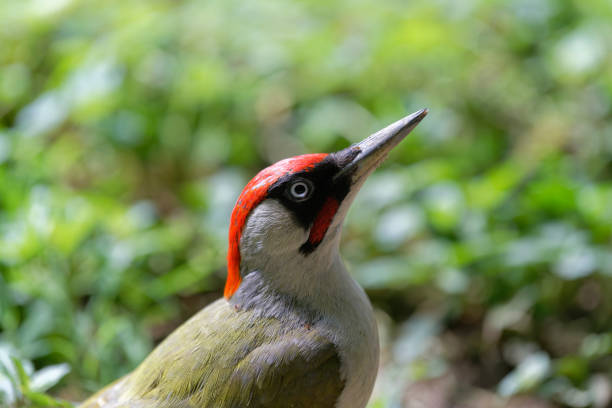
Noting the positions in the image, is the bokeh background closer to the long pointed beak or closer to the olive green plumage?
the olive green plumage

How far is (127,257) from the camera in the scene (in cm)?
324

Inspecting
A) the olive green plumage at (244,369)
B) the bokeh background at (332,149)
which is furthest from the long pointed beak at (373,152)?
the bokeh background at (332,149)

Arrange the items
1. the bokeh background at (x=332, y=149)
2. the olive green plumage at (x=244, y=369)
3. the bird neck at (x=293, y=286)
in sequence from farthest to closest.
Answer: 1. the bokeh background at (x=332, y=149)
2. the bird neck at (x=293, y=286)
3. the olive green plumage at (x=244, y=369)

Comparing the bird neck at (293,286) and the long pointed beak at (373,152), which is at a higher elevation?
the long pointed beak at (373,152)

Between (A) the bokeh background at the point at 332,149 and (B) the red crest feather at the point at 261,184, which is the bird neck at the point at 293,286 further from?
(A) the bokeh background at the point at 332,149

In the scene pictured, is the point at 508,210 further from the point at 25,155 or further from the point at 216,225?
the point at 25,155

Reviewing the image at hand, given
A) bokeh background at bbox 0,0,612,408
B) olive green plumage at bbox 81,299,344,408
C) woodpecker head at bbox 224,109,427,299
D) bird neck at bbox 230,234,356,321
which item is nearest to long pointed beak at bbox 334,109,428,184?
woodpecker head at bbox 224,109,427,299

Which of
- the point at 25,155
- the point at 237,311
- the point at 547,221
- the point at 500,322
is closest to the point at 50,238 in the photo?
the point at 25,155

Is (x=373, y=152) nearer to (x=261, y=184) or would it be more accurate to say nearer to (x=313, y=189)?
(x=313, y=189)

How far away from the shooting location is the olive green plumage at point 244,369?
1953 mm

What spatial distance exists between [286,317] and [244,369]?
8.0 inches

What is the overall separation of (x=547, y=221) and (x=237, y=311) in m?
1.69

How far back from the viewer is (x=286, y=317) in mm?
2082

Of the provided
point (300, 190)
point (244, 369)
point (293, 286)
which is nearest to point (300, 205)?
point (300, 190)
